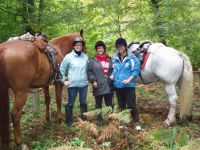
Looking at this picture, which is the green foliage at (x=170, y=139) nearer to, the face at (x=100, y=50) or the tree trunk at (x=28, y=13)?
the face at (x=100, y=50)

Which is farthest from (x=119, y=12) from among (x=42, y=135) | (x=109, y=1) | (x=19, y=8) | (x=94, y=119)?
(x=42, y=135)

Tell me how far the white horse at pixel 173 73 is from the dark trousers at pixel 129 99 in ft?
2.51

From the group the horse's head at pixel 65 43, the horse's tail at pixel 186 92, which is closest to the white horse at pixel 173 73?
the horse's tail at pixel 186 92

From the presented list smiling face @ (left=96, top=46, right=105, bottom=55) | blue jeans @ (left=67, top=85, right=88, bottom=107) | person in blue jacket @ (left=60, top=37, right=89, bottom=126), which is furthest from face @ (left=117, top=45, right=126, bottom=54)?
blue jeans @ (left=67, top=85, right=88, bottom=107)

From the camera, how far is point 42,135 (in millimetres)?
5605

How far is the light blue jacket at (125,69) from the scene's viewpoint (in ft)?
18.9

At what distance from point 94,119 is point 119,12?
3948 mm

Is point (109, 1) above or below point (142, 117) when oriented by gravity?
above

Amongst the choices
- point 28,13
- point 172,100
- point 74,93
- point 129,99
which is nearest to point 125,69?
point 129,99

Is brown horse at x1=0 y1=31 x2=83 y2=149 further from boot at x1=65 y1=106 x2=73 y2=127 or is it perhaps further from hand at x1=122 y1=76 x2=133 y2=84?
hand at x1=122 y1=76 x2=133 y2=84

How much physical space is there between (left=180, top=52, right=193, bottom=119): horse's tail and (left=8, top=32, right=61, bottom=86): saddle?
7.92 ft

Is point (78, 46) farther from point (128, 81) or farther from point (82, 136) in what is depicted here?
point (82, 136)

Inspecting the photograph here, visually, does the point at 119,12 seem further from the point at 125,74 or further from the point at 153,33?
the point at 125,74

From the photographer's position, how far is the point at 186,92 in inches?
247
